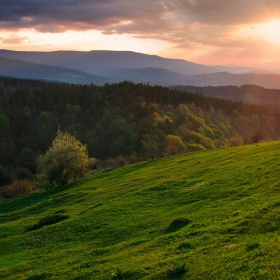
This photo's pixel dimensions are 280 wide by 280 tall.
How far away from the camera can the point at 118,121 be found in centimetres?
15388

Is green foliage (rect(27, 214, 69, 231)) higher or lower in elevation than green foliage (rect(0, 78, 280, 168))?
lower

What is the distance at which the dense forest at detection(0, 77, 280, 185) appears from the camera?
13562 centimetres

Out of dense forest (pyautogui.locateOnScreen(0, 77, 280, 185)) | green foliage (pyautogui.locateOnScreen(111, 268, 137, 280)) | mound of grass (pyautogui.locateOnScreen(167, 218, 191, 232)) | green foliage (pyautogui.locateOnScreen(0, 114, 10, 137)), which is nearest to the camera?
green foliage (pyautogui.locateOnScreen(111, 268, 137, 280))

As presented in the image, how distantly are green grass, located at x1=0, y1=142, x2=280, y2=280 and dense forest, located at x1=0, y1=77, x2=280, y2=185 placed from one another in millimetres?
86516

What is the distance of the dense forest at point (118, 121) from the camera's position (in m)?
136

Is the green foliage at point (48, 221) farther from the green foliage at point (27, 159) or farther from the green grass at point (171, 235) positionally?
the green foliage at point (27, 159)

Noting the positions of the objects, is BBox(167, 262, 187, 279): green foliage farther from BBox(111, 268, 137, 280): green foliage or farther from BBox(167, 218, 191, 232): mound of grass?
BBox(167, 218, 191, 232): mound of grass

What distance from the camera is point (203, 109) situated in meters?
191

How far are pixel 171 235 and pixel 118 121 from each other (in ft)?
447

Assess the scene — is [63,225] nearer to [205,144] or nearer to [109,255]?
[109,255]

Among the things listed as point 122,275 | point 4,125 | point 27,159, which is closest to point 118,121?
point 27,159

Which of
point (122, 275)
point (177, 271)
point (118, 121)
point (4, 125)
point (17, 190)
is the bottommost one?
point (17, 190)

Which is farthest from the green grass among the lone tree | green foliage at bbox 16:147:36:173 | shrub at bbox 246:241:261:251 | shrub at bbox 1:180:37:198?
green foliage at bbox 16:147:36:173

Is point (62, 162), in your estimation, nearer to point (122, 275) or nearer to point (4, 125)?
point (122, 275)
